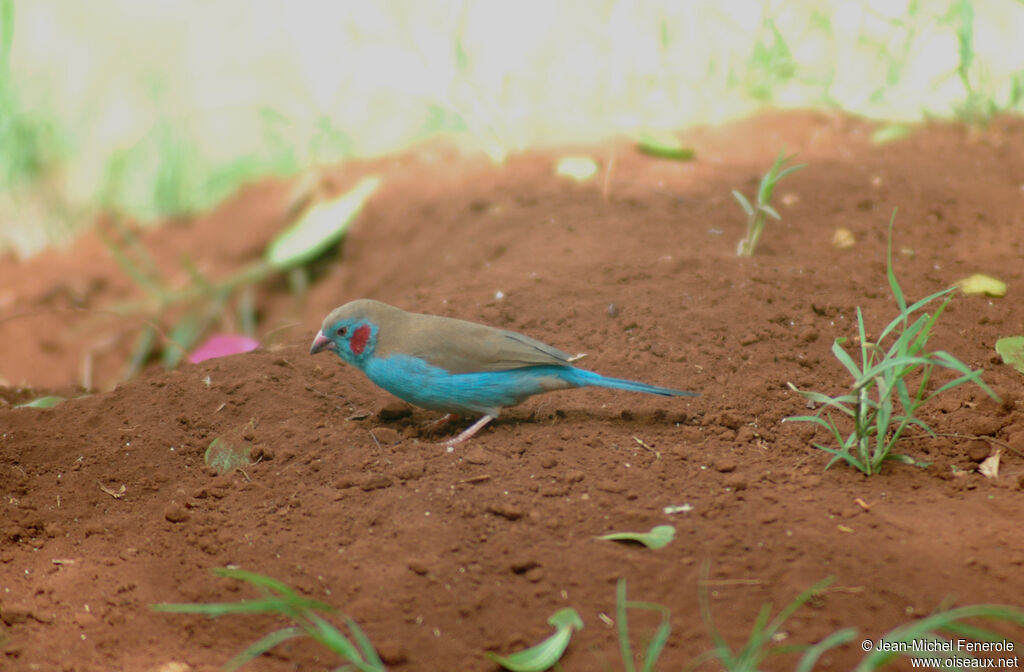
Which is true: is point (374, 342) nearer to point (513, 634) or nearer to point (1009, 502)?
point (513, 634)

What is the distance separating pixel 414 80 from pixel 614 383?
4347mm

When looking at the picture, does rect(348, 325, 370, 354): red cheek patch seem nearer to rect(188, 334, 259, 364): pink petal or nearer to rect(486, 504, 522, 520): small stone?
rect(486, 504, 522, 520): small stone

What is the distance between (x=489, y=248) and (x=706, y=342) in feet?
4.73

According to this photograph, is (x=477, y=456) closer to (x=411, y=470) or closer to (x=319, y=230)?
(x=411, y=470)

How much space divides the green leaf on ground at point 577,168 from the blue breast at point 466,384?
1.84 metres

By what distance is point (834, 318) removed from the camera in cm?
362

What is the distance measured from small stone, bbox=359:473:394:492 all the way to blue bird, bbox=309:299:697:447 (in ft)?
1.50

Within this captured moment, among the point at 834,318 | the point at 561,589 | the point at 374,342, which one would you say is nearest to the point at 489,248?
the point at 374,342

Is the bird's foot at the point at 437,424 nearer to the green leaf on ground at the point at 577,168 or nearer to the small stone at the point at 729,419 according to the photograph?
the small stone at the point at 729,419

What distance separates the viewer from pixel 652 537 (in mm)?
2379

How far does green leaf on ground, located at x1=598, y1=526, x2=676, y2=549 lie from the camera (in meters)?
2.36

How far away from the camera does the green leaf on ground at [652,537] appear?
2363 millimetres

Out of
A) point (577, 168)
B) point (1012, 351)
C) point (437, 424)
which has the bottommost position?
point (437, 424)

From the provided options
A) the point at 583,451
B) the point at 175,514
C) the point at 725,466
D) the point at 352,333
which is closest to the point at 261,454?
the point at 175,514
